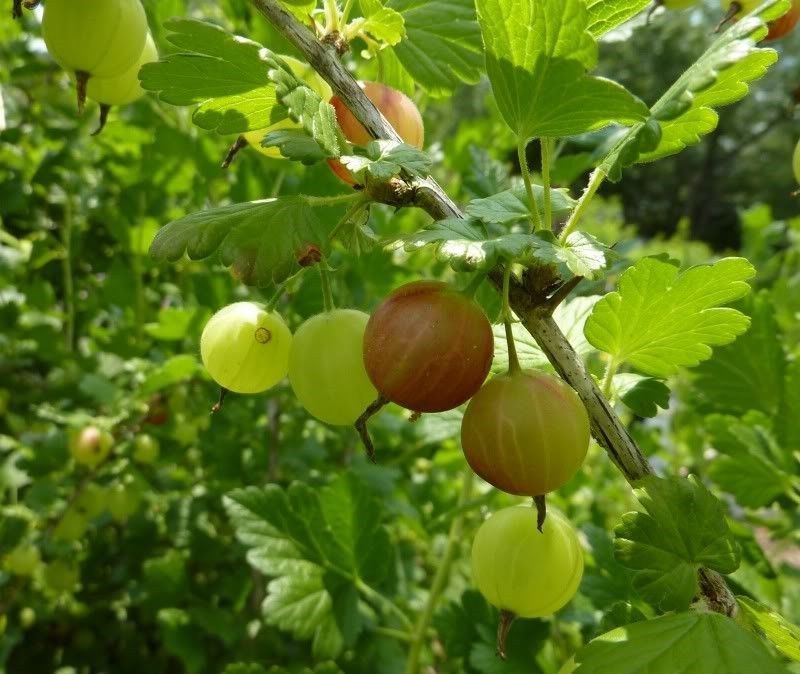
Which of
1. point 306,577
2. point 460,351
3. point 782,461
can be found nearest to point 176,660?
point 306,577

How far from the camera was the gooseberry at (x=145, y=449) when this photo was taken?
3.89 ft

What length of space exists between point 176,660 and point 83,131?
112 cm

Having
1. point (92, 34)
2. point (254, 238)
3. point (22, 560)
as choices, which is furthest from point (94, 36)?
point (22, 560)

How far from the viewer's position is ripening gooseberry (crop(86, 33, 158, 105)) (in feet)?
2.00

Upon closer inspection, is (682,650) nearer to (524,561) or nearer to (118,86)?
(524,561)

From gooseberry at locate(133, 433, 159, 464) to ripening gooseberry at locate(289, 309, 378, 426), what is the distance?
78 cm

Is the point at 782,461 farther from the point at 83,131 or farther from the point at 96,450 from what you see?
the point at 83,131

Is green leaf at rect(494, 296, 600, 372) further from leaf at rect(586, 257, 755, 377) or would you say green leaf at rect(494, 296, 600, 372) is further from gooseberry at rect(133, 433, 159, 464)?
gooseberry at rect(133, 433, 159, 464)

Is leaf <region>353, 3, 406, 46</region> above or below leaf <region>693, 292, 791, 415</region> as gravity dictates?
above

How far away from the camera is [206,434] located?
1167 millimetres

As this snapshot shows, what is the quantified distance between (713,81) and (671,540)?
10.8 inches

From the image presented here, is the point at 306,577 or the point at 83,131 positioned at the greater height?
the point at 83,131

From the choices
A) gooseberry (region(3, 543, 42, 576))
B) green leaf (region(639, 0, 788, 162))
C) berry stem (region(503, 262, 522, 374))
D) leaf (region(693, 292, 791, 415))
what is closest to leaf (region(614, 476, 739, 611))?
berry stem (region(503, 262, 522, 374))

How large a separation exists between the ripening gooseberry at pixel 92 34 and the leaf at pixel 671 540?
1.65 feet
